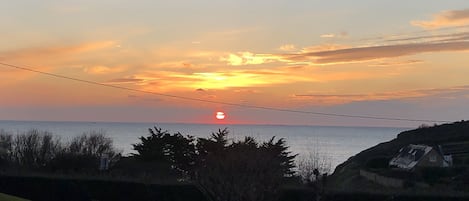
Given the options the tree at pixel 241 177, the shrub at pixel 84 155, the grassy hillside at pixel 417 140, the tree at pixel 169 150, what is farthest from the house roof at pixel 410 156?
the tree at pixel 241 177

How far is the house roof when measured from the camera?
50484 mm

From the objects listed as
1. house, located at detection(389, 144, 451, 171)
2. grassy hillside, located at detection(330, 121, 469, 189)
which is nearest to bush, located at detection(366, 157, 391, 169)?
grassy hillside, located at detection(330, 121, 469, 189)

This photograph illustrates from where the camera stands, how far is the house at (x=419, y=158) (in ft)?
160

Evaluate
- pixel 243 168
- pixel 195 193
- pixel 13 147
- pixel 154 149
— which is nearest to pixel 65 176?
pixel 195 193

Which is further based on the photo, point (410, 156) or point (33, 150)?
point (410, 156)

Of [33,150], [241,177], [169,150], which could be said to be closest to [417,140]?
[169,150]

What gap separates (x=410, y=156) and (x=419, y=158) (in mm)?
2314

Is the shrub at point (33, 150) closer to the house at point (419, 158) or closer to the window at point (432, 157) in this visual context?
the house at point (419, 158)

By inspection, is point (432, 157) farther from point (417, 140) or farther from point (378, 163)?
point (417, 140)

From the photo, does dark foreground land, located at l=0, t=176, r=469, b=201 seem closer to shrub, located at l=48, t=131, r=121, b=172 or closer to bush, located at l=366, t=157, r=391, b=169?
shrub, located at l=48, t=131, r=121, b=172

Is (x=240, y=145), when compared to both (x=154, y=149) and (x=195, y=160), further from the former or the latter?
(x=154, y=149)

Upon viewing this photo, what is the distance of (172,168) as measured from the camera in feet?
122

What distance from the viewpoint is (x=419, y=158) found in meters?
50.5

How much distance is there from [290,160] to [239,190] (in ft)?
42.1
